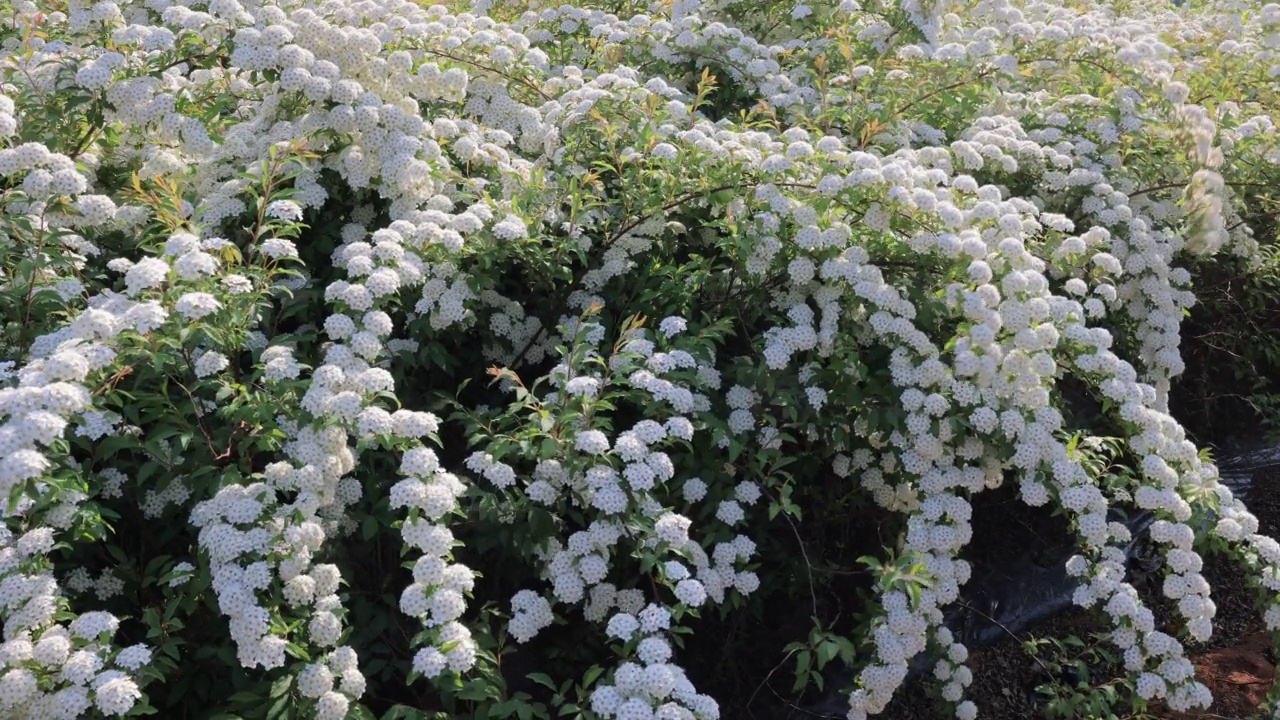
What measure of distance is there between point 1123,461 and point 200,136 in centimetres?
336

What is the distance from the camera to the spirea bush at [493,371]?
248 centimetres

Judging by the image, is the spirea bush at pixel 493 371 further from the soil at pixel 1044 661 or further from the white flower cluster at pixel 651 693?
the soil at pixel 1044 661

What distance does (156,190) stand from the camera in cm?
332

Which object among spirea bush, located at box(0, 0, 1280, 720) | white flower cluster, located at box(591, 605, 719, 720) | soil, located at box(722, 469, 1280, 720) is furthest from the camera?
soil, located at box(722, 469, 1280, 720)

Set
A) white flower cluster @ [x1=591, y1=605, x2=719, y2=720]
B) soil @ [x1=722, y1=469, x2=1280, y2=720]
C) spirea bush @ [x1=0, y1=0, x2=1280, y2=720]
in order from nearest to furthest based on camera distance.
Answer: white flower cluster @ [x1=591, y1=605, x2=719, y2=720]
spirea bush @ [x1=0, y1=0, x2=1280, y2=720]
soil @ [x1=722, y1=469, x2=1280, y2=720]

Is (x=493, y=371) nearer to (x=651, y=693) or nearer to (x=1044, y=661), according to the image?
(x=651, y=693)

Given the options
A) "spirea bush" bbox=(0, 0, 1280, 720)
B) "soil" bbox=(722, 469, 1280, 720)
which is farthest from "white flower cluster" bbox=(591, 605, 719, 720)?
"soil" bbox=(722, 469, 1280, 720)

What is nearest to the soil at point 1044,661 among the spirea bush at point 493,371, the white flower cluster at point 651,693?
the spirea bush at point 493,371

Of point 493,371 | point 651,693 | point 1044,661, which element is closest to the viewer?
point 651,693

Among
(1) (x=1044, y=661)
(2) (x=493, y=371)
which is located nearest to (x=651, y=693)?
(2) (x=493, y=371)

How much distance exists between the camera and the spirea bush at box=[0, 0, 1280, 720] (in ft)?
8.13

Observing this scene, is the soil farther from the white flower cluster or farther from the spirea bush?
the white flower cluster

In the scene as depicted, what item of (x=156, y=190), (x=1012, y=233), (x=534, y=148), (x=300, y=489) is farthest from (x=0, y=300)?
(x=1012, y=233)

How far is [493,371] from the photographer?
9.26 feet
